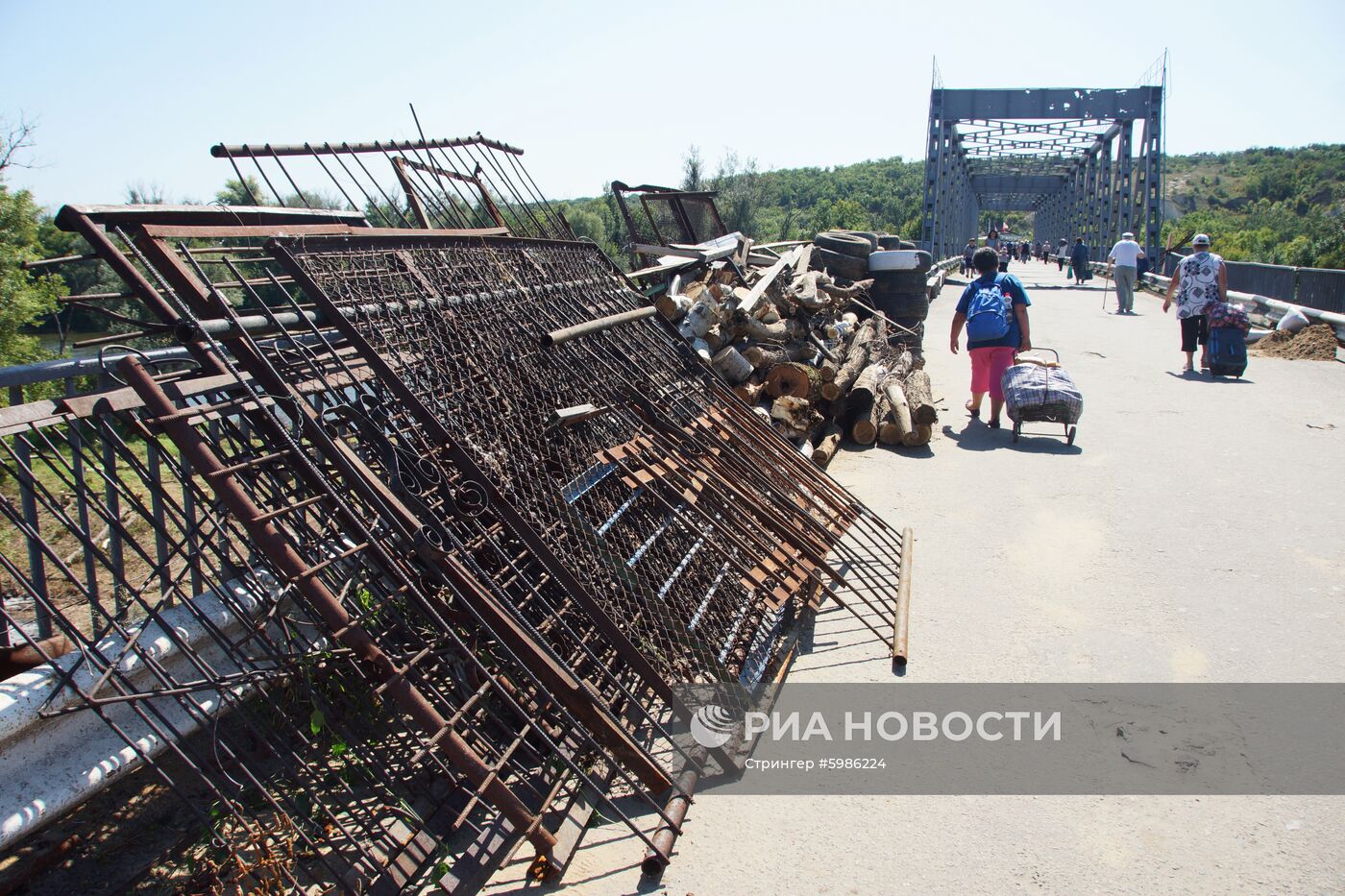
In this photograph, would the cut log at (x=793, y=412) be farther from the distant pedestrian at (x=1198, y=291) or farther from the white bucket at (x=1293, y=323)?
the white bucket at (x=1293, y=323)

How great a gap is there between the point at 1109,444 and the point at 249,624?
26.0ft

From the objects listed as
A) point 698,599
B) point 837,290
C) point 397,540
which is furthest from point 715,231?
point 397,540

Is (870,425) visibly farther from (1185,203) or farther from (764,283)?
(1185,203)

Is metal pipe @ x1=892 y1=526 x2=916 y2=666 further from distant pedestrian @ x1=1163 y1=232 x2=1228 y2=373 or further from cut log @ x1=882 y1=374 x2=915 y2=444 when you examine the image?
distant pedestrian @ x1=1163 y1=232 x2=1228 y2=373

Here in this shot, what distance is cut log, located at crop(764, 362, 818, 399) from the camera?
8859 mm

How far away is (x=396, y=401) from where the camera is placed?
4039 mm

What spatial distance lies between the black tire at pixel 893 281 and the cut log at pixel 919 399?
13.5 feet

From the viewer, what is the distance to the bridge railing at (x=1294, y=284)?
1603cm

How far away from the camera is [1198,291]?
1185cm

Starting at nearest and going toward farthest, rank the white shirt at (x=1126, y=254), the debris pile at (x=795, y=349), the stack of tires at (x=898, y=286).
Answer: the debris pile at (x=795, y=349) < the stack of tires at (x=898, y=286) < the white shirt at (x=1126, y=254)

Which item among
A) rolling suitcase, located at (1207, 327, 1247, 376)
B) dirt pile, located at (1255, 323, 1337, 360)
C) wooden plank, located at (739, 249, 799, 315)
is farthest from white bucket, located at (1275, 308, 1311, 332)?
wooden plank, located at (739, 249, 799, 315)

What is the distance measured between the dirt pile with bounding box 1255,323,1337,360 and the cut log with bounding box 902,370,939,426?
22.4 ft

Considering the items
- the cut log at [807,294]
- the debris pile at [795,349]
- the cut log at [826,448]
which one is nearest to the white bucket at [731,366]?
the debris pile at [795,349]

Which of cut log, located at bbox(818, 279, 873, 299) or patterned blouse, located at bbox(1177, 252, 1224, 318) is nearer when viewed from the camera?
cut log, located at bbox(818, 279, 873, 299)
